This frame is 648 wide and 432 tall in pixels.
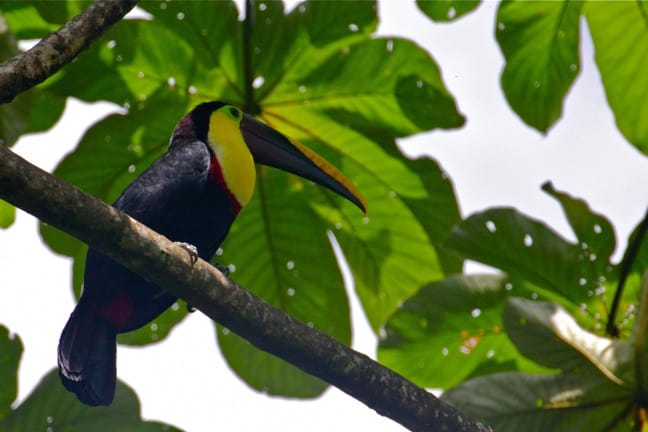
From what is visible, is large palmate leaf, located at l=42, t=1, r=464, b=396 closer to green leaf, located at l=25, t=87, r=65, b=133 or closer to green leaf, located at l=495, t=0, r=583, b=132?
green leaf, located at l=25, t=87, r=65, b=133

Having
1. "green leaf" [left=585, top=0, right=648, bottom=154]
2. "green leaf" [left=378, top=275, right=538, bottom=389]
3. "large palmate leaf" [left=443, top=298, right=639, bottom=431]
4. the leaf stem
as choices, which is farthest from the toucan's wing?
"green leaf" [left=585, top=0, right=648, bottom=154]

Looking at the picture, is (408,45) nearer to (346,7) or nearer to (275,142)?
(346,7)

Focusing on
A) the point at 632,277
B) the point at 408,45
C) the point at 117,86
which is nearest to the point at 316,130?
the point at 408,45

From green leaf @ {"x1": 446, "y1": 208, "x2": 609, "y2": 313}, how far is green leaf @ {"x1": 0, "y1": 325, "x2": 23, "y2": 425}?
1.40 metres

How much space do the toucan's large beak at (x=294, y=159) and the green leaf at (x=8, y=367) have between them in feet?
3.55

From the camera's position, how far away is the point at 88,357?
317 cm

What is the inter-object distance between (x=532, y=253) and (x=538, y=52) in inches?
34.8

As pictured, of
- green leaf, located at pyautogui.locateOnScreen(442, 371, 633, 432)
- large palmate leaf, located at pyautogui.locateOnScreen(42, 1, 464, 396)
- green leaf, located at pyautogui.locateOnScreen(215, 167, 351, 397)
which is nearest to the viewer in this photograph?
green leaf, located at pyautogui.locateOnScreen(442, 371, 633, 432)

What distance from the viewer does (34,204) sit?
2312mm

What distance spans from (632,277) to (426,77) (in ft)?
3.37

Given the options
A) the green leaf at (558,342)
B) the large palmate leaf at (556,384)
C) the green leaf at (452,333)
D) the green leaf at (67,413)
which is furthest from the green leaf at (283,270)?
the green leaf at (558,342)

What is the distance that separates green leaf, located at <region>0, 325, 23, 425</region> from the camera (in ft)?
10.6

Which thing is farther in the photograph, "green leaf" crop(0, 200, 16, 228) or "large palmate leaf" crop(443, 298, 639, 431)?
"green leaf" crop(0, 200, 16, 228)

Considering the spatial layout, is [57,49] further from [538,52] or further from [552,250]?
[538,52]
